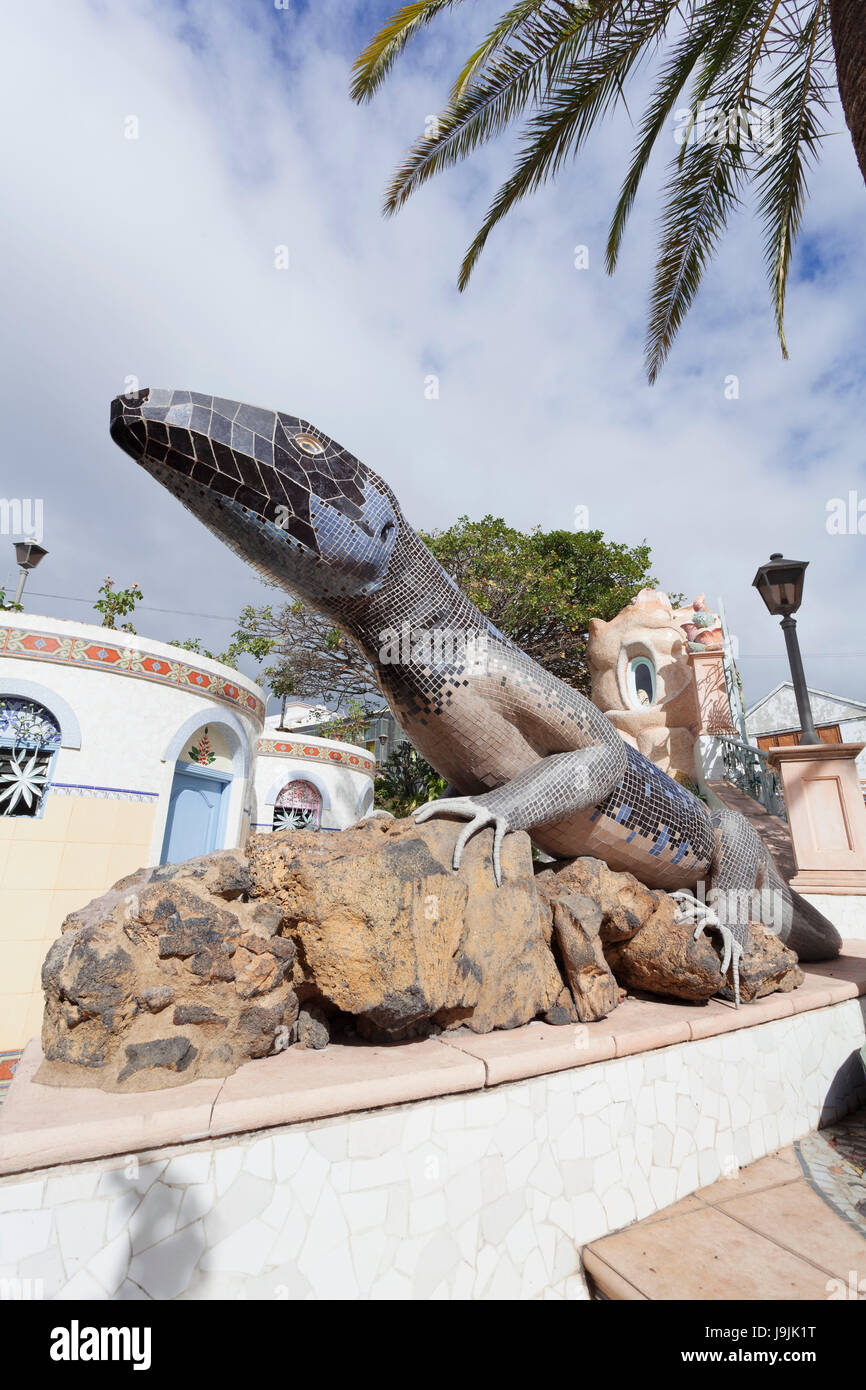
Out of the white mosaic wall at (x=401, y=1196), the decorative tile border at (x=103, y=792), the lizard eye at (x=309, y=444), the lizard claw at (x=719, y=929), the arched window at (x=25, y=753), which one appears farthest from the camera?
the decorative tile border at (x=103, y=792)

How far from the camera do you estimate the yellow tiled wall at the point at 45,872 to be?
5434 mm

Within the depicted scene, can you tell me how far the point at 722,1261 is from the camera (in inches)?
83.9

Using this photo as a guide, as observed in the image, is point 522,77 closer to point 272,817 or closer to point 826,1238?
point 826,1238

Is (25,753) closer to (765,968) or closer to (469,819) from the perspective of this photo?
(469,819)

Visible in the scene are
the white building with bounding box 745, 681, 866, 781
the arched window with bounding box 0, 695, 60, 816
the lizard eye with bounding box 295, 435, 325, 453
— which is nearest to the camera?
the lizard eye with bounding box 295, 435, 325, 453

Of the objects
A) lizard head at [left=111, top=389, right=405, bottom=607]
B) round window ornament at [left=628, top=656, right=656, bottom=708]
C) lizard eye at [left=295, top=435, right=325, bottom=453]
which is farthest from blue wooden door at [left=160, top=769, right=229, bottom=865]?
round window ornament at [left=628, top=656, right=656, bottom=708]

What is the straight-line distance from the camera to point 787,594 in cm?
543

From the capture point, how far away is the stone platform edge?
1573 mm

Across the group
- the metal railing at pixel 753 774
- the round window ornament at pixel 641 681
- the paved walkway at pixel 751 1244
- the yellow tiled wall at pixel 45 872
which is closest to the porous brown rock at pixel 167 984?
the paved walkway at pixel 751 1244

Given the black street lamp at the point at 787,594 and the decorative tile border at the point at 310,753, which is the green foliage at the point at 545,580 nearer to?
the decorative tile border at the point at 310,753

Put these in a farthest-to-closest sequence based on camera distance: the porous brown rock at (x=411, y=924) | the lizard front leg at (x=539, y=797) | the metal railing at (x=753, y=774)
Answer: the metal railing at (x=753, y=774), the lizard front leg at (x=539, y=797), the porous brown rock at (x=411, y=924)

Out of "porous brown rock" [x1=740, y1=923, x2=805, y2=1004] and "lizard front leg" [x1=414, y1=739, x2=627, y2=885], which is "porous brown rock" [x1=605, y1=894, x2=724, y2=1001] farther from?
"lizard front leg" [x1=414, y1=739, x2=627, y2=885]

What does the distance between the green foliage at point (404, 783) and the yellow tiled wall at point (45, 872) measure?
20.0 feet

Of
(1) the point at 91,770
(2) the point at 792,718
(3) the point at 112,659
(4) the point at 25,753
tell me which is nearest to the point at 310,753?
(3) the point at 112,659
